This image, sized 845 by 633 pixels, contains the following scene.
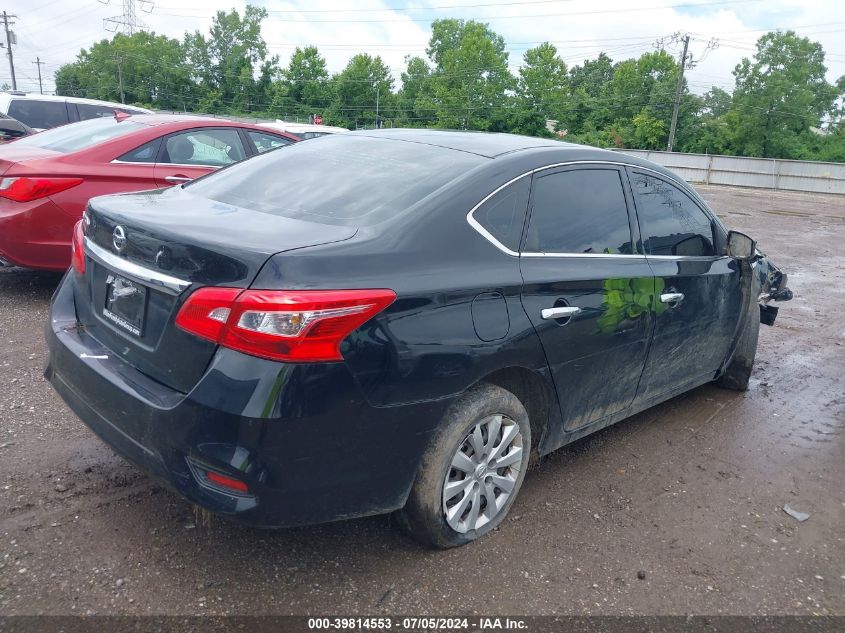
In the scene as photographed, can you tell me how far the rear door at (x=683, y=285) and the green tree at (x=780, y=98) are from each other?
57637 millimetres

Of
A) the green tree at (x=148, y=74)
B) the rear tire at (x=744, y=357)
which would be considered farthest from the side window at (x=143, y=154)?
the green tree at (x=148, y=74)

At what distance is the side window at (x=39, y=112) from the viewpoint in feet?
42.8

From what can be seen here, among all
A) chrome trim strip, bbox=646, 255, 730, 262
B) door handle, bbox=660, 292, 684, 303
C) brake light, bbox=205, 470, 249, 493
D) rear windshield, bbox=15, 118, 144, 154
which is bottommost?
brake light, bbox=205, 470, 249, 493

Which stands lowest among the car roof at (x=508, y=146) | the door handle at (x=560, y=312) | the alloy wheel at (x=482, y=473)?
the alloy wheel at (x=482, y=473)

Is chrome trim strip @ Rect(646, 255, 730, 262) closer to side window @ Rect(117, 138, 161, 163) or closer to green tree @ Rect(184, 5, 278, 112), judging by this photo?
side window @ Rect(117, 138, 161, 163)

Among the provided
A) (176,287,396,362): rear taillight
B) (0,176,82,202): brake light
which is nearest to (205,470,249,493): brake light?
(176,287,396,362): rear taillight

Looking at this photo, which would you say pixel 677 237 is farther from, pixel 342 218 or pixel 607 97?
pixel 607 97

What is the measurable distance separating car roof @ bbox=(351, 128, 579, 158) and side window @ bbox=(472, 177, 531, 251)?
233mm

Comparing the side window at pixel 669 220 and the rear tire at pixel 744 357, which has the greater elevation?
the side window at pixel 669 220

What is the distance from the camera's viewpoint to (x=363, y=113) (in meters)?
78.8

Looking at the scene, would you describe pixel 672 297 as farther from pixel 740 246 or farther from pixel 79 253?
pixel 79 253

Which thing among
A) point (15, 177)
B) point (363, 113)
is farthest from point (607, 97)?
point (15, 177)

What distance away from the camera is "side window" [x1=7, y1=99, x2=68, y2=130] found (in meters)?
13.0

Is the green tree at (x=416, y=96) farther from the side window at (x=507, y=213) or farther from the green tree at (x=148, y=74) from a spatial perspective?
the side window at (x=507, y=213)
